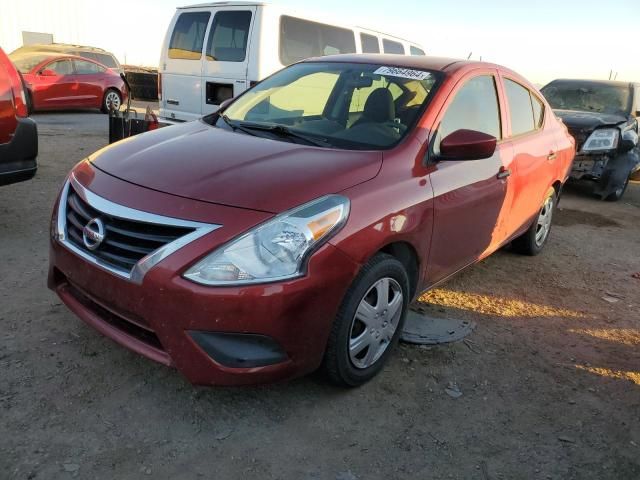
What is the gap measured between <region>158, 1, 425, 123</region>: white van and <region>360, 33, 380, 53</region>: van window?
58 centimetres

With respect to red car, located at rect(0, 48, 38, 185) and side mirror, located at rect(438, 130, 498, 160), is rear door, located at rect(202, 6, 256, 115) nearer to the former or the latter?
red car, located at rect(0, 48, 38, 185)

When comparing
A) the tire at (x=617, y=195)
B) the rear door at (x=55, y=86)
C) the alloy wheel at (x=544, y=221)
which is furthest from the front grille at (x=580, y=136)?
the rear door at (x=55, y=86)

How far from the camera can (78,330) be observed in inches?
125

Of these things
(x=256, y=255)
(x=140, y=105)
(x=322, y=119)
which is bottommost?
(x=140, y=105)

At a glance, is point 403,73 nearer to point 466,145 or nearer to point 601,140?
point 466,145

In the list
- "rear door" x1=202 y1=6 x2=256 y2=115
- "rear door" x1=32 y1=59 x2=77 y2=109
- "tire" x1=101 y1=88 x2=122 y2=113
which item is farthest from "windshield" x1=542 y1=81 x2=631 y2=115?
"rear door" x1=32 y1=59 x2=77 y2=109

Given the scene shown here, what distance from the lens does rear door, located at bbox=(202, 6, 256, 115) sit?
7223mm

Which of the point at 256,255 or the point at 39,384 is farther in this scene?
the point at 39,384

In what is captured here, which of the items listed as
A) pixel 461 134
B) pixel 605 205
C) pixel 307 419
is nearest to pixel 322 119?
pixel 461 134

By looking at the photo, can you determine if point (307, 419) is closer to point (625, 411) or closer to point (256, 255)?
point (256, 255)

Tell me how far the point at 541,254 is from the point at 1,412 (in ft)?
15.1

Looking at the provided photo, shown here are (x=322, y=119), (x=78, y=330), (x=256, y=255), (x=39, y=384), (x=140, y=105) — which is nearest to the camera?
(x=256, y=255)

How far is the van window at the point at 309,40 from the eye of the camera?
7.50 meters

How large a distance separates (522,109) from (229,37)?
14.7ft
